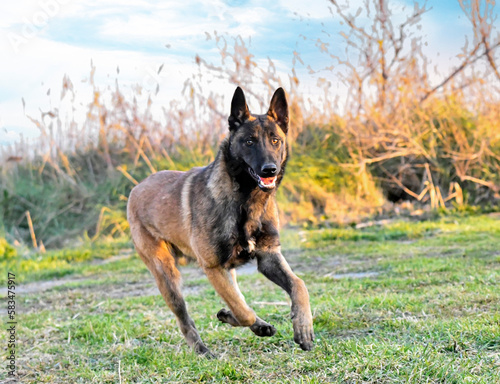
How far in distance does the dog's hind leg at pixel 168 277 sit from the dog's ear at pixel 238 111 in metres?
1.20

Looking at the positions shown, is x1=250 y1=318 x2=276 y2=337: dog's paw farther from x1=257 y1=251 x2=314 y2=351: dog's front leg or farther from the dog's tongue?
the dog's tongue

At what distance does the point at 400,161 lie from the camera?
508 inches

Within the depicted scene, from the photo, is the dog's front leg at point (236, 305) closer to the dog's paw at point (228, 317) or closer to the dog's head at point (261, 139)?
the dog's paw at point (228, 317)

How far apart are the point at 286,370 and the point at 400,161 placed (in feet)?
32.9

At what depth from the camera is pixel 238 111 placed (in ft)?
14.6

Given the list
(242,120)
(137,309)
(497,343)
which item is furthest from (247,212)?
(137,309)

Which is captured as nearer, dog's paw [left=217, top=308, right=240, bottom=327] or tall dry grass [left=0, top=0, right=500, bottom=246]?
dog's paw [left=217, top=308, right=240, bottom=327]

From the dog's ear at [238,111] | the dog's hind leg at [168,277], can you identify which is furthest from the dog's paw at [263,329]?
the dog's ear at [238,111]

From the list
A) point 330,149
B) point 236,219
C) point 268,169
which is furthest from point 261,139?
point 330,149

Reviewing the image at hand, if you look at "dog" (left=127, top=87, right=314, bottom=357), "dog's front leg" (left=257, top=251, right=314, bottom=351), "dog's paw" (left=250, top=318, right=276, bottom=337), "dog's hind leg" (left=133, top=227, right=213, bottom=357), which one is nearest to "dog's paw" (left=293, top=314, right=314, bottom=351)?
"dog's front leg" (left=257, top=251, right=314, bottom=351)

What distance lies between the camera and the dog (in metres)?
4.12

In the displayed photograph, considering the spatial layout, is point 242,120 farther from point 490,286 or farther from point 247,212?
point 490,286

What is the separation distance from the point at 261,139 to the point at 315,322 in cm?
154

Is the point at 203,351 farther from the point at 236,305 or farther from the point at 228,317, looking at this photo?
the point at 236,305
